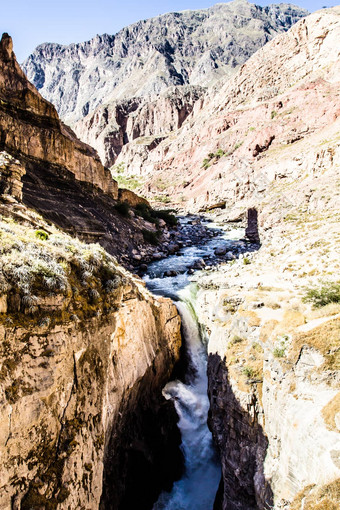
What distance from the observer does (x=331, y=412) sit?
5.50 metres

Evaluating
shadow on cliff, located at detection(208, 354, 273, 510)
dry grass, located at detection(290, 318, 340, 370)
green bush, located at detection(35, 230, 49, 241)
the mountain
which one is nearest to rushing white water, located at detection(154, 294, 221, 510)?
the mountain

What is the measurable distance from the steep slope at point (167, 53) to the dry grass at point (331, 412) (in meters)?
158

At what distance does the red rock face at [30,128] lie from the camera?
2280cm

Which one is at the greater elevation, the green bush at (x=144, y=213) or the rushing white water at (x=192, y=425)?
the green bush at (x=144, y=213)

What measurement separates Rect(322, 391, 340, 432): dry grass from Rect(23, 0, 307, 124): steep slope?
15816 centimetres

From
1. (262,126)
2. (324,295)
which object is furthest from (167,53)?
(324,295)

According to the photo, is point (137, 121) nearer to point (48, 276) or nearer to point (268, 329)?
point (268, 329)

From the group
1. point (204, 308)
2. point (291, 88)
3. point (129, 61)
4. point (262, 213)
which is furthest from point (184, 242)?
point (129, 61)

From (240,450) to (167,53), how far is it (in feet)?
652

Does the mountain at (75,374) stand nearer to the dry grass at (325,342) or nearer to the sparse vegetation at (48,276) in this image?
the sparse vegetation at (48,276)

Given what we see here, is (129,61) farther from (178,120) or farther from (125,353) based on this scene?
(125,353)

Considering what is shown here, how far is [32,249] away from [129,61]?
209m

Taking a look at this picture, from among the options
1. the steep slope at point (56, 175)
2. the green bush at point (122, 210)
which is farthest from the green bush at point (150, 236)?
the green bush at point (122, 210)

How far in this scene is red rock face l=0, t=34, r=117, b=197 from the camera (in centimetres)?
2280
